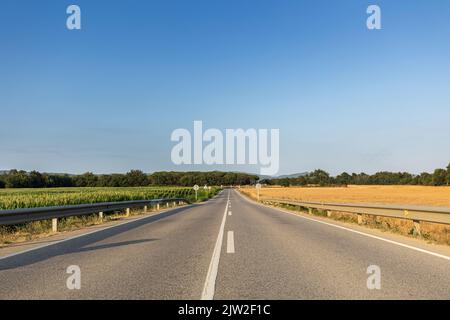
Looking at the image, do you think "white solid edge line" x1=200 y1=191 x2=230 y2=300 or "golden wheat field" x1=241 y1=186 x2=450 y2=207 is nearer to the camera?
"white solid edge line" x1=200 y1=191 x2=230 y2=300

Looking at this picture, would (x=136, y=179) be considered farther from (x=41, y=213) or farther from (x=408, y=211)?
(x=408, y=211)

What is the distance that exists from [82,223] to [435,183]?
129 metres

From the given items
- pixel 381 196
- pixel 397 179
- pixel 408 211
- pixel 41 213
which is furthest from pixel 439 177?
pixel 41 213

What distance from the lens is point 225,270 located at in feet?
21.6

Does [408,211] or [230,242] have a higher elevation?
[408,211]

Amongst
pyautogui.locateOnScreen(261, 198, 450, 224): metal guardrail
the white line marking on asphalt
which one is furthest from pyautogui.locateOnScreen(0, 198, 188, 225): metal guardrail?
pyautogui.locateOnScreen(261, 198, 450, 224): metal guardrail

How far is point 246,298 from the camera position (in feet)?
15.9

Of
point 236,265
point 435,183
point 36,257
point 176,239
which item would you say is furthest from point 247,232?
point 435,183

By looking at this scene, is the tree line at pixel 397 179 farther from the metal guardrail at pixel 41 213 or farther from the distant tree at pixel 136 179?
the metal guardrail at pixel 41 213

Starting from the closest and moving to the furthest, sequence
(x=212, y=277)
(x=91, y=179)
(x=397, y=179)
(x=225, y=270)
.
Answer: (x=212, y=277) → (x=225, y=270) → (x=91, y=179) → (x=397, y=179)

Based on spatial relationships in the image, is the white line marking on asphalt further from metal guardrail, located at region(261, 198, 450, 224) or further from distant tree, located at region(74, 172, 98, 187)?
distant tree, located at region(74, 172, 98, 187)

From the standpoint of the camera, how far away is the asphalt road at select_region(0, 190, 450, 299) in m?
5.10
